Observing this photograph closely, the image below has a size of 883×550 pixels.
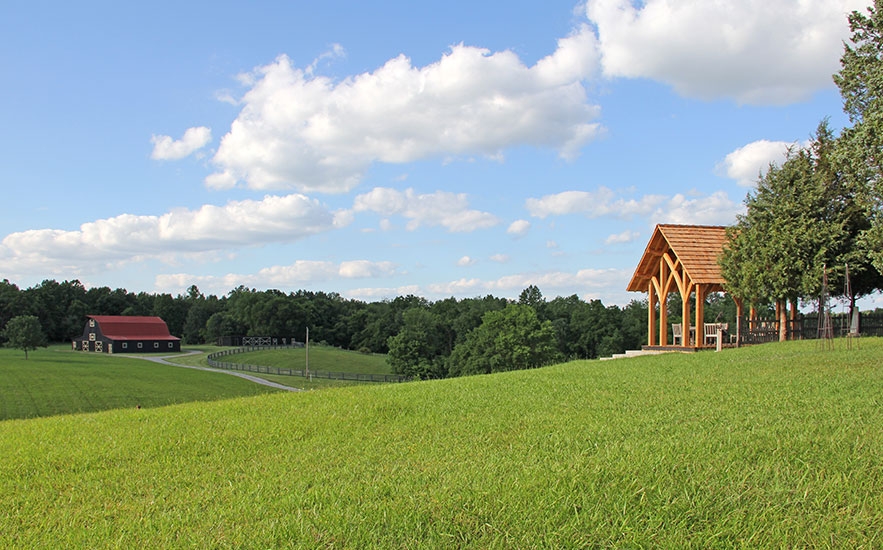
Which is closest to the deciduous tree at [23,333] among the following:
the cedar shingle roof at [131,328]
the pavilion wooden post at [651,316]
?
the cedar shingle roof at [131,328]

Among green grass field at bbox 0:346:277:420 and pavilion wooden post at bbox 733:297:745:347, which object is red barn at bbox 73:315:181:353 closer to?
green grass field at bbox 0:346:277:420

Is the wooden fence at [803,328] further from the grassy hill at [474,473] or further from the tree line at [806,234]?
the grassy hill at [474,473]

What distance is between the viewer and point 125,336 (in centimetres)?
8412

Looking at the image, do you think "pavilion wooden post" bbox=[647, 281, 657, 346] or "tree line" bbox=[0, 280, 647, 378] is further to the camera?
"tree line" bbox=[0, 280, 647, 378]

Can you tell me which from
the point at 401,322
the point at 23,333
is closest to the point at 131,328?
the point at 23,333

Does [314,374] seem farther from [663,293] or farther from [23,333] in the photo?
[663,293]

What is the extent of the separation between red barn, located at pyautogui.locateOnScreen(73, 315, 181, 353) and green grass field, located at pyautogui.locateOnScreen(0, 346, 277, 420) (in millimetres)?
21017

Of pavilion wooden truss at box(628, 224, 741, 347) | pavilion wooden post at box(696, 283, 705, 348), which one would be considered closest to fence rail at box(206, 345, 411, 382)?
pavilion wooden truss at box(628, 224, 741, 347)

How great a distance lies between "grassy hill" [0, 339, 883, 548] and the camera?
484cm

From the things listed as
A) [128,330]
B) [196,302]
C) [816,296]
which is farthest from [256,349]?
[816,296]

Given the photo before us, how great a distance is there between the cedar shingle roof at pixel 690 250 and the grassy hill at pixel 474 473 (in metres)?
13.1

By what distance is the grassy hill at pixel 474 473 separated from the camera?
4.84 metres

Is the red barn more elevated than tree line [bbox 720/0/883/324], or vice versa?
tree line [bbox 720/0/883/324]

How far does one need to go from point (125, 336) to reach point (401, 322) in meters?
36.8
